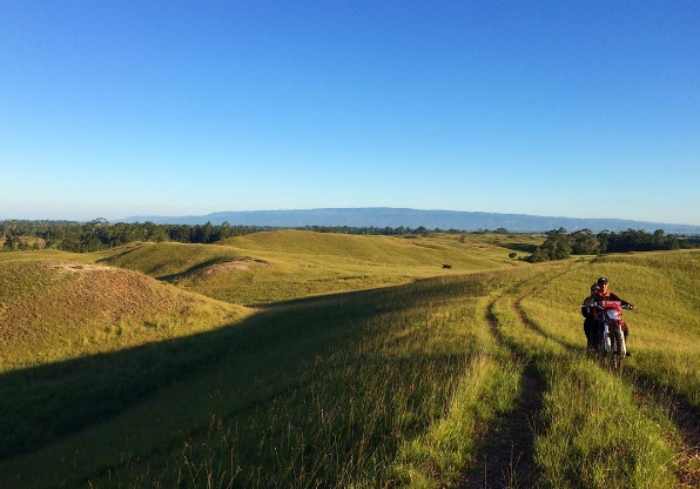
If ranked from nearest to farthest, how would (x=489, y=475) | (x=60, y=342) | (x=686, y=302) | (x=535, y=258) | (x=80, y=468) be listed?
(x=489, y=475)
(x=80, y=468)
(x=60, y=342)
(x=686, y=302)
(x=535, y=258)

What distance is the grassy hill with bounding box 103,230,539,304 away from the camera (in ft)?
210

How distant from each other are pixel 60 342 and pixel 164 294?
9976 millimetres

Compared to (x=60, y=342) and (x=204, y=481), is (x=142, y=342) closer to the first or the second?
(x=60, y=342)

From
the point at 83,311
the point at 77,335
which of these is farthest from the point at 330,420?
the point at 83,311

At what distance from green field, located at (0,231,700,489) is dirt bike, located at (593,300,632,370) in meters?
0.49

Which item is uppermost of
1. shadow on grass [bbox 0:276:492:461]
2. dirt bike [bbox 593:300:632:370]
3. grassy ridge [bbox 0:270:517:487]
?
dirt bike [bbox 593:300:632:370]

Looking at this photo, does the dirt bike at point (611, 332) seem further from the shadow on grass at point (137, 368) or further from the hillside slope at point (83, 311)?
the hillside slope at point (83, 311)

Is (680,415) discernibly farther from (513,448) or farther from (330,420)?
(330,420)

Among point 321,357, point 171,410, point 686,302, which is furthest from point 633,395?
point 686,302

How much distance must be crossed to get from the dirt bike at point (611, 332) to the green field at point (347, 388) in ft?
1.60

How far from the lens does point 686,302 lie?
116 ft

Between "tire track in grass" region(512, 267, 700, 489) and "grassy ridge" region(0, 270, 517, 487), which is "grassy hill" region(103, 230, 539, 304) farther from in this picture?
"tire track in grass" region(512, 267, 700, 489)

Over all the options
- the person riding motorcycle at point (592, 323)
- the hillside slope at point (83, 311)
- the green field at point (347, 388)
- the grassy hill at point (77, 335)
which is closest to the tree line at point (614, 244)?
the green field at point (347, 388)

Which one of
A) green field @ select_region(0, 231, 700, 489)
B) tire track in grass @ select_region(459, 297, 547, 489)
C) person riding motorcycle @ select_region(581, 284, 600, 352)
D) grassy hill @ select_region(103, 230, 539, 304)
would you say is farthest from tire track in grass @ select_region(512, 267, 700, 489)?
grassy hill @ select_region(103, 230, 539, 304)
